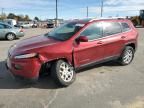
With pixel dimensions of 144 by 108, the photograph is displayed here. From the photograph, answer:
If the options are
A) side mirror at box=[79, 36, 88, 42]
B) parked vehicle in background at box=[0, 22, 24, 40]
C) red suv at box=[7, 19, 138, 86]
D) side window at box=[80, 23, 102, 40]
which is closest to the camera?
red suv at box=[7, 19, 138, 86]

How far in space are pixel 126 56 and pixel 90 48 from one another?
196 cm

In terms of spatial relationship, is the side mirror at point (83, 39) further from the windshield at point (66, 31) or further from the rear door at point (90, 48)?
the windshield at point (66, 31)

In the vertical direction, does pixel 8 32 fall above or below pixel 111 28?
below

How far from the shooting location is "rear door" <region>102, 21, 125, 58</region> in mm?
6613

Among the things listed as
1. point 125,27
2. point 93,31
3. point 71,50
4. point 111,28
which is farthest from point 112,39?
point 71,50

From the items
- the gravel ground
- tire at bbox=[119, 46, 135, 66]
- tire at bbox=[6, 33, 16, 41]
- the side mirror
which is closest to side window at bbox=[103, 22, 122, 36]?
tire at bbox=[119, 46, 135, 66]

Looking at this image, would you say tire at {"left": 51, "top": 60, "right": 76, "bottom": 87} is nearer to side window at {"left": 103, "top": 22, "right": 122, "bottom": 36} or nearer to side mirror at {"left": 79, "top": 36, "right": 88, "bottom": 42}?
side mirror at {"left": 79, "top": 36, "right": 88, "bottom": 42}

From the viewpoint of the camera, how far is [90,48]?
6.07 meters

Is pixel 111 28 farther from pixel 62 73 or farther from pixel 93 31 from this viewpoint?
pixel 62 73

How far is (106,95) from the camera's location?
4938 mm

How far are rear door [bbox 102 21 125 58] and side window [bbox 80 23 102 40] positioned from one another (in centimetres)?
21

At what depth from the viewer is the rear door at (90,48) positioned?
584 centimetres

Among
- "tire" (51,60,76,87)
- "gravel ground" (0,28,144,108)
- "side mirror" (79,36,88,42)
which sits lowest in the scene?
"gravel ground" (0,28,144,108)

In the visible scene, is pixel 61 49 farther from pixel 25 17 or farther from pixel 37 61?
pixel 25 17
